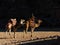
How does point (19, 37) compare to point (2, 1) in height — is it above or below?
below

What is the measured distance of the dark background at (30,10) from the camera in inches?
999

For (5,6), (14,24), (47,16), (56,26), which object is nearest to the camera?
(14,24)

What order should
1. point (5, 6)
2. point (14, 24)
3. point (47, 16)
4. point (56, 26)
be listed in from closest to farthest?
point (14, 24) < point (56, 26) < point (47, 16) < point (5, 6)

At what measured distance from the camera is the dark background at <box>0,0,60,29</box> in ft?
83.3

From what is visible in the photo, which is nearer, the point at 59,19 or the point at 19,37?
the point at 19,37

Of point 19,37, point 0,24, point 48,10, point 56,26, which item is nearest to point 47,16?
point 48,10

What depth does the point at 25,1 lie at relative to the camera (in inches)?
1064

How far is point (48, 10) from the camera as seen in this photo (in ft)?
84.2

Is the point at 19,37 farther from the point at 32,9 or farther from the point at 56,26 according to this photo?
the point at 32,9

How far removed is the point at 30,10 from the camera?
26.3 metres

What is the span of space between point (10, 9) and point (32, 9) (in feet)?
6.37

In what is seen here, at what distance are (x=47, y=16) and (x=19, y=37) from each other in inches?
354

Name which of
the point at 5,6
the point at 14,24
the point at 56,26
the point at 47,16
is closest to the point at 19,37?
the point at 14,24

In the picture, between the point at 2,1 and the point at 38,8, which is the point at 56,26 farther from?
the point at 2,1
